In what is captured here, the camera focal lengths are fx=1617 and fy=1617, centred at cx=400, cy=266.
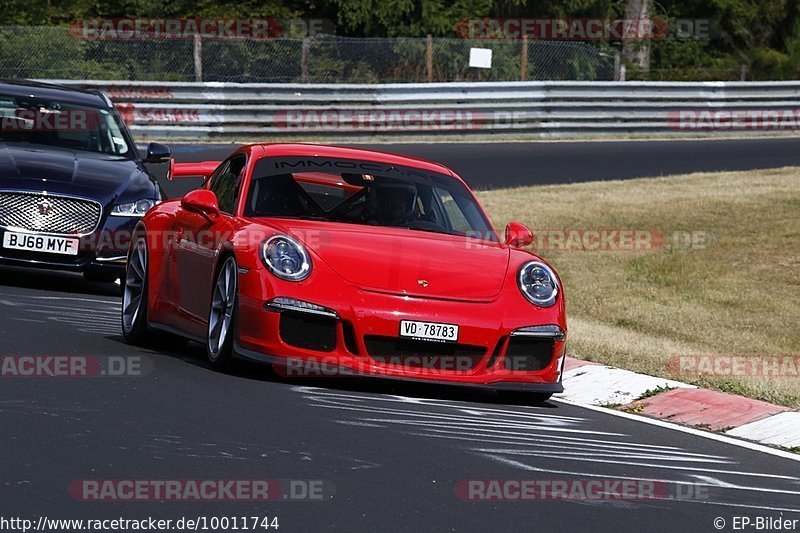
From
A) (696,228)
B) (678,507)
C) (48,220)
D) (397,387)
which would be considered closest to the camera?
(678,507)

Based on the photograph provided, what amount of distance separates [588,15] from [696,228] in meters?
22.5

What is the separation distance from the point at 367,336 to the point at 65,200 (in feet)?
15.8

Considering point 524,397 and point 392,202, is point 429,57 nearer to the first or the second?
point 392,202

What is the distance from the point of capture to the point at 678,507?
242 inches

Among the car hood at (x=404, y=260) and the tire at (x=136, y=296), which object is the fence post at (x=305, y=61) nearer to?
the tire at (x=136, y=296)

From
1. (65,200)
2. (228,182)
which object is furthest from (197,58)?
(228,182)

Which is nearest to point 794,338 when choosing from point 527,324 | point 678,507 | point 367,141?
point 527,324

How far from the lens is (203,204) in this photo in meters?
9.24

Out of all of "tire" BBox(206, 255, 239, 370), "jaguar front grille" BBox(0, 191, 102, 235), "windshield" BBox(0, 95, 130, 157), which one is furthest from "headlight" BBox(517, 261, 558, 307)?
"windshield" BBox(0, 95, 130, 157)

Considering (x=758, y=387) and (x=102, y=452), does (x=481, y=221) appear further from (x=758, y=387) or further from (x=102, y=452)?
(x=102, y=452)

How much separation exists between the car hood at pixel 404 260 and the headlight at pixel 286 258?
99 mm

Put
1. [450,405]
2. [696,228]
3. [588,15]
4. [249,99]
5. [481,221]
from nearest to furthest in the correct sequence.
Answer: [450,405] → [481,221] → [696,228] → [249,99] → [588,15]

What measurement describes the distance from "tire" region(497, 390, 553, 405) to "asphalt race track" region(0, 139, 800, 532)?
88mm

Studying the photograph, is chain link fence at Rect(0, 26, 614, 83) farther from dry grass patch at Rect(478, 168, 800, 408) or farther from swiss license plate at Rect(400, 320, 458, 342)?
swiss license plate at Rect(400, 320, 458, 342)
